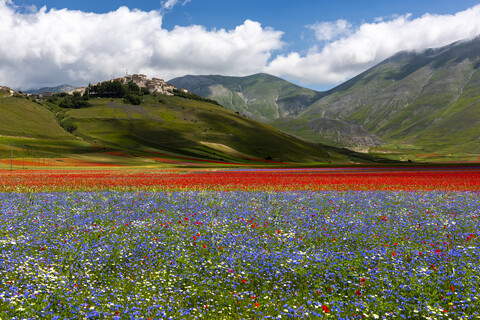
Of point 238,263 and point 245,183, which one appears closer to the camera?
point 238,263

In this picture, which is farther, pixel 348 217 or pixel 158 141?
pixel 158 141

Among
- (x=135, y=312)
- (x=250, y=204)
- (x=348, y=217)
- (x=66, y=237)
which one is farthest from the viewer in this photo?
(x=250, y=204)

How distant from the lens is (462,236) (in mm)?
13984

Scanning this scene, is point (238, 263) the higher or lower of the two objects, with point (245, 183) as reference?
lower

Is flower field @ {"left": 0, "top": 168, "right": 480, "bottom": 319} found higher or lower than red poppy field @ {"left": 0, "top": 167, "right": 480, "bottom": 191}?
lower

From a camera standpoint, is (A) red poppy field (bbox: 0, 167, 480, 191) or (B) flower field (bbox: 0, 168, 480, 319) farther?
(A) red poppy field (bbox: 0, 167, 480, 191)

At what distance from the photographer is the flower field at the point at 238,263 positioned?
7875 mm

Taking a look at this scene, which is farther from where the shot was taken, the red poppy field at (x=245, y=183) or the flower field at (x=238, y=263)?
the red poppy field at (x=245, y=183)

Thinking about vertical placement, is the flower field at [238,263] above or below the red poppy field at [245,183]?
below

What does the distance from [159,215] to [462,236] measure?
15801 mm

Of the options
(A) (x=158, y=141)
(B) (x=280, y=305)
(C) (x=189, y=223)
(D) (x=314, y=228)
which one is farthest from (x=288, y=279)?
(A) (x=158, y=141)

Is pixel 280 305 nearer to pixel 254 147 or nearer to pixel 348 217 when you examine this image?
pixel 348 217

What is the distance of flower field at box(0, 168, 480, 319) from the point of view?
25.8 ft

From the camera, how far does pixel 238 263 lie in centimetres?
1079
